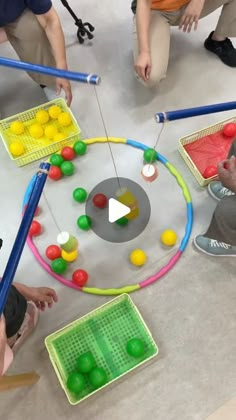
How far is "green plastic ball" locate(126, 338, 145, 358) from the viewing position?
123cm

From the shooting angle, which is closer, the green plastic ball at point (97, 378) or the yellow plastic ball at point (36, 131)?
the green plastic ball at point (97, 378)

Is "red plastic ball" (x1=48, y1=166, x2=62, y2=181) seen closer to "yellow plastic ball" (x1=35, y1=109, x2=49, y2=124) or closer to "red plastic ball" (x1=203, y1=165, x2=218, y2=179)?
"yellow plastic ball" (x1=35, y1=109, x2=49, y2=124)

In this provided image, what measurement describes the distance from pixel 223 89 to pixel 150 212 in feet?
2.25

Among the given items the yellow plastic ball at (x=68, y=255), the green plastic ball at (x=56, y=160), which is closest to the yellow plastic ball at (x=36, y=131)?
the green plastic ball at (x=56, y=160)

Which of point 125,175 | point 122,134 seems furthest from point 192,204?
point 122,134

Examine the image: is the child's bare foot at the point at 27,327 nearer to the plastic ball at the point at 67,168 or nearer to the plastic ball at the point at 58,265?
the plastic ball at the point at 58,265

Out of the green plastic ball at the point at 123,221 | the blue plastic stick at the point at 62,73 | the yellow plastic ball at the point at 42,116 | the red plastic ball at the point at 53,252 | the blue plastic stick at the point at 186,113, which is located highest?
the blue plastic stick at the point at 62,73

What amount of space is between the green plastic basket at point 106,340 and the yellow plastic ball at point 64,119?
761 millimetres

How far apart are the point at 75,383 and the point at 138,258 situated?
460 millimetres

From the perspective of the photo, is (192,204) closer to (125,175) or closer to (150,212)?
(150,212)

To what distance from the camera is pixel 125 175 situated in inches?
62.9

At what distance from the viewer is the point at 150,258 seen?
4.75 ft

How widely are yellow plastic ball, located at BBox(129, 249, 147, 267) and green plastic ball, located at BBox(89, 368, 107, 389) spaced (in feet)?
1.26

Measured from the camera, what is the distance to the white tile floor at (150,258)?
125 cm
